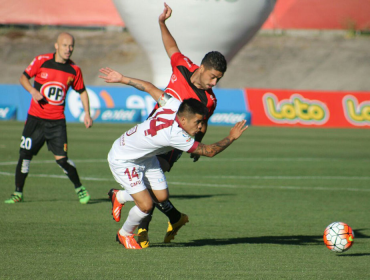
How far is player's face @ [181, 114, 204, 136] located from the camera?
21.9 feet

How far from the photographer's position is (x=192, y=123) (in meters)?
6.68

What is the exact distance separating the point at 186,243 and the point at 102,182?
556 centimetres

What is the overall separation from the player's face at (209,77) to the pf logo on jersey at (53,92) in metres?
3.45

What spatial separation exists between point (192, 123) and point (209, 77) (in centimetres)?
83

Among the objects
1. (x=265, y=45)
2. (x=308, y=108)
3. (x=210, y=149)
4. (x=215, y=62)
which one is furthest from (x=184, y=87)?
(x=265, y=45)

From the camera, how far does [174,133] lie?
22.1 ft

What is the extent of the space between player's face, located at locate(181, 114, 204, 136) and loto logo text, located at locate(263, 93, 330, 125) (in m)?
22.0

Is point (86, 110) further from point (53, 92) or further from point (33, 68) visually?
point (33, 68)

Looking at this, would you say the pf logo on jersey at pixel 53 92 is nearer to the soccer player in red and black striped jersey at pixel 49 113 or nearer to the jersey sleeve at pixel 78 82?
the soccer player in red and black striped jersey at pixel 49 113

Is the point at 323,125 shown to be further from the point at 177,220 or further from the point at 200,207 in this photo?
the point at 177,220

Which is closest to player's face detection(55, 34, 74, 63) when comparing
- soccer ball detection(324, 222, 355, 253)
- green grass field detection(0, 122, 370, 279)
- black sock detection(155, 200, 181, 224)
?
green grass field detection(0, 122, 370, 279)

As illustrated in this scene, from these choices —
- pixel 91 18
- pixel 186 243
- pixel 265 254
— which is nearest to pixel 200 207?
pixel 186 243

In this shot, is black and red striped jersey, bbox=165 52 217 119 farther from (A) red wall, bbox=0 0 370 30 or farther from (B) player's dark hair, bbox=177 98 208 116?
(A) red wall, bbox=0 0 370 30

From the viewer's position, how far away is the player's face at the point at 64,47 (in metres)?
9.89
